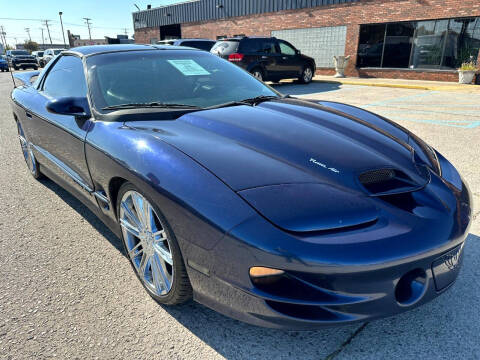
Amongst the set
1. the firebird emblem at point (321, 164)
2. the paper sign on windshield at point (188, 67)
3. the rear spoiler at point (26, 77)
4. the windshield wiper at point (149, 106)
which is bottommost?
the firebird emblem at point (321, 164)

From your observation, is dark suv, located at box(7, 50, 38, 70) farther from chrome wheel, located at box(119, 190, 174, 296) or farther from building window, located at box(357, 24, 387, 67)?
chrome wheel, located at box(119, 190, 174, 296)

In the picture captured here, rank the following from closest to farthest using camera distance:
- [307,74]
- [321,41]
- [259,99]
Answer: [259,99] → [307,74] → [321,41]

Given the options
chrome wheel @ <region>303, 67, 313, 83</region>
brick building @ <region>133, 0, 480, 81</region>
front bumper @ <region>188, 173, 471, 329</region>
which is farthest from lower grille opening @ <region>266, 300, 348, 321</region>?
brick building @ <region>133, 0, 480, 81</region>

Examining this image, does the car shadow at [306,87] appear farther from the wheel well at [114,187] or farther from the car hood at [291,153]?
the wheel well at [114,187]

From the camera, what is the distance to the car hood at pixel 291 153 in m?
1.51

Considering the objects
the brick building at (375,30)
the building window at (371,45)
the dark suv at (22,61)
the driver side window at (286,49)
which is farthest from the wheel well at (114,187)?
the dark suv at (22,61)

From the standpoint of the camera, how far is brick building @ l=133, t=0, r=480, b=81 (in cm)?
1410

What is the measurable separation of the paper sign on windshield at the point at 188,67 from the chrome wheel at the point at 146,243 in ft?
4.14

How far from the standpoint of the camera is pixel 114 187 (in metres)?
2.20

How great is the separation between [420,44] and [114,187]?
1655 cm

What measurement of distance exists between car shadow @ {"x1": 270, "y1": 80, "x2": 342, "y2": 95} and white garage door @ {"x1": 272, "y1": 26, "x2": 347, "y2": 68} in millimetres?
3676

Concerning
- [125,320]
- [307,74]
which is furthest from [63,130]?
[307,74]

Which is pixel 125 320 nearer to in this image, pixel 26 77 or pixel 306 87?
pixel 26 77

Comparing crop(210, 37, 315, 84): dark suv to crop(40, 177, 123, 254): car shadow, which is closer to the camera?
crop(40, 177, 123, 254): car shadow
